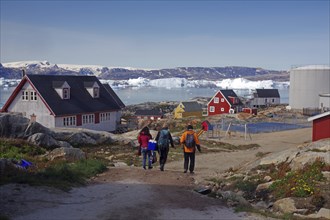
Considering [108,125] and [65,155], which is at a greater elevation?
[65,155]

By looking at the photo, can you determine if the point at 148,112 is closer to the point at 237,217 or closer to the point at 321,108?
the point at 321,108

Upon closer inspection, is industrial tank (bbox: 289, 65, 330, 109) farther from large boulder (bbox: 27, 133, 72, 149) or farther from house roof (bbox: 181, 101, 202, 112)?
large boulder (bbox: 27, 133, 72, 149)

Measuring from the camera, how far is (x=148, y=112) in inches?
2447

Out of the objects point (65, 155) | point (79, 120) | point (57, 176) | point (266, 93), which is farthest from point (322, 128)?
point (266, 93)

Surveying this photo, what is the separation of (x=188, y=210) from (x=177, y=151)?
14.7 meters

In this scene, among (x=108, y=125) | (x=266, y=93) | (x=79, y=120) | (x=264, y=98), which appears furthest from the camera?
(x=266, y=93)

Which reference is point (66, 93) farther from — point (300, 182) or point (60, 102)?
point (300, 182)

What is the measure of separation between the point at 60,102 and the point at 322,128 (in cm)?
1977

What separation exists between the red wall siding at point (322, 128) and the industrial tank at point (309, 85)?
1614 inches

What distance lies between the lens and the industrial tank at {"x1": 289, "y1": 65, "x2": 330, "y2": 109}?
65312 mm

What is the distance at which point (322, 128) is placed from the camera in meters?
26.0

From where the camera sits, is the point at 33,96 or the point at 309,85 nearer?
the point at 33,96

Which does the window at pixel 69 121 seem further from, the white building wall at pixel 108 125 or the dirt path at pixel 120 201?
the dirt path at pixel 120 201

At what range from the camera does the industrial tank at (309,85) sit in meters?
65.3
